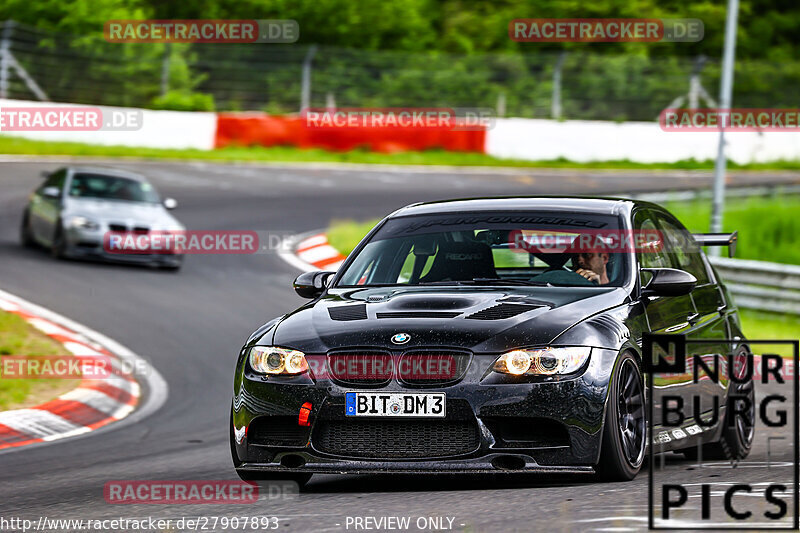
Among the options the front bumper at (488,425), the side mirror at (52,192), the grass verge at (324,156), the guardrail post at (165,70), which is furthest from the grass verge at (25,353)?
the guardrail post at (165,70)

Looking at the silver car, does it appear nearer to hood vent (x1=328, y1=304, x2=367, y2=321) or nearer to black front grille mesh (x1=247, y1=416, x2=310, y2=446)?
hood vent (x1=328, y1=304, x2=367, y2=321)

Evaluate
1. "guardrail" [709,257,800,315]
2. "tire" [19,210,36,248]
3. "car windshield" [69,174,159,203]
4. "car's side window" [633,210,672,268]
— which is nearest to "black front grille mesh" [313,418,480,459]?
"car's side window" [633,210,672,268]

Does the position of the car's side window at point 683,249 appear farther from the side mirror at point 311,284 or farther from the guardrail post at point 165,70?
the guardrail post at point 165,70

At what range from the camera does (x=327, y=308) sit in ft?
23.0

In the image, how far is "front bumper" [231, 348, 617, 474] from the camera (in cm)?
619

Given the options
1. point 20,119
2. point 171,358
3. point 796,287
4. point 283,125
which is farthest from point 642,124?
point 171,358

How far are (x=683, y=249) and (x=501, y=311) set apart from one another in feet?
7.26

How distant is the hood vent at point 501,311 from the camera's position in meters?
6.45

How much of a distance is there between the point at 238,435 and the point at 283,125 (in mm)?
26378

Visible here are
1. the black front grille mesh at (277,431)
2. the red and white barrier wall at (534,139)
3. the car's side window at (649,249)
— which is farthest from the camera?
the red and white barrier wall at (534,139)

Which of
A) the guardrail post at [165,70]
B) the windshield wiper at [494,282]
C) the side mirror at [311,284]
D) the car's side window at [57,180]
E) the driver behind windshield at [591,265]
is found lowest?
the side mirror at [311,284]

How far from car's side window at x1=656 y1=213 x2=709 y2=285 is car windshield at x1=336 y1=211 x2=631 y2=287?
741mm

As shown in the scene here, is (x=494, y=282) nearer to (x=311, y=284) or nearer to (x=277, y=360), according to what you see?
(x=311, y=284)

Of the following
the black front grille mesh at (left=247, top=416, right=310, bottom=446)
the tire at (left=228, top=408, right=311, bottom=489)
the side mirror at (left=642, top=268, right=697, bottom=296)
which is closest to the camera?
the black front grille mesh at (left=247, top=416, right=310, bottom=446)
